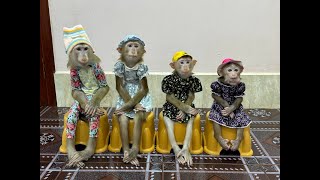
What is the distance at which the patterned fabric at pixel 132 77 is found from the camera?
2.47 m

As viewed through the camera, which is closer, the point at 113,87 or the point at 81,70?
the point at 81,70

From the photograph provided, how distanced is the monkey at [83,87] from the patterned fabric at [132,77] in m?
0.14

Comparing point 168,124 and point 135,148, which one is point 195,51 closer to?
point 168,124

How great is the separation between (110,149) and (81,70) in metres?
0.64

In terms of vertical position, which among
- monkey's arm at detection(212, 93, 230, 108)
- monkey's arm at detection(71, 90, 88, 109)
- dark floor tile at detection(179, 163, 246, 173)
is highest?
monkey's arm at detection(71, 90, 88, 109)

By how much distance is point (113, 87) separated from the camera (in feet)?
11.6

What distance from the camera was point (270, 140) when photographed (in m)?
2.75

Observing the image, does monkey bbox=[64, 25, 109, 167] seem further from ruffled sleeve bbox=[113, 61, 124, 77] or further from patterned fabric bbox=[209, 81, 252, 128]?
patterned fabric bbox=[209, 81, 252, 128]

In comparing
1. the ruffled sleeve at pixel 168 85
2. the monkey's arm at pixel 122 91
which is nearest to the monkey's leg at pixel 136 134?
the monkey's arm at pixel 122 91

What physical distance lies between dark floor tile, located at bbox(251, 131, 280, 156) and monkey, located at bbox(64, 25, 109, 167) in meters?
1.32

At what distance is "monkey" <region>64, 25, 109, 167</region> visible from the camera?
236cm

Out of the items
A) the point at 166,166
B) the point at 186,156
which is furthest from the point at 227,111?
the point at 166,166

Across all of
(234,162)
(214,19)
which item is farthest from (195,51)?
(234,162)

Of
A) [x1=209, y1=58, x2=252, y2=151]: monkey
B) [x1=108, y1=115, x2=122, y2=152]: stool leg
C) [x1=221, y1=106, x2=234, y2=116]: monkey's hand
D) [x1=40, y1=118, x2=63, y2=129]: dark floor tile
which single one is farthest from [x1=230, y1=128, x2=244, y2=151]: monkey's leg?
[x1=40, y1=118, x2=63, y2=129]: dark floor tile
